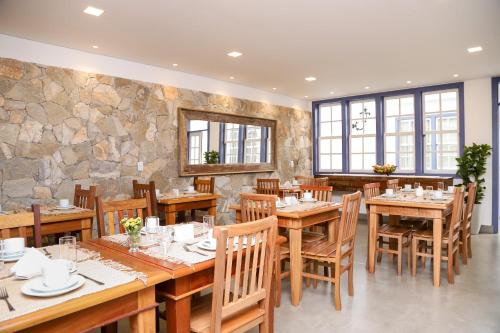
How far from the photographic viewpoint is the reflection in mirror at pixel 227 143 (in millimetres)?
5562

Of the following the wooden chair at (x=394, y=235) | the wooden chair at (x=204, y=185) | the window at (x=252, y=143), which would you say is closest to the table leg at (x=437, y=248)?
the wooden chair at (x=394, y=235)

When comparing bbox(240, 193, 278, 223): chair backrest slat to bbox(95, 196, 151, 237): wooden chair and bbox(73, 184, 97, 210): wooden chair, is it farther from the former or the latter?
bbox(73, 184, 97, 210): wooden chair

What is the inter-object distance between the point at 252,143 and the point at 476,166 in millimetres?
3848

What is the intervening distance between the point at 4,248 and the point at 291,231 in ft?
Result: 6.60

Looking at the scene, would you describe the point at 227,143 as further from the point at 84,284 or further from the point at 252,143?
the point at 84,284

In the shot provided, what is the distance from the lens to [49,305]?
1173 mm

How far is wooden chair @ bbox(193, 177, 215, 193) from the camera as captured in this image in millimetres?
5105

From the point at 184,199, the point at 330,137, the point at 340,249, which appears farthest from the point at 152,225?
the point at 330,137

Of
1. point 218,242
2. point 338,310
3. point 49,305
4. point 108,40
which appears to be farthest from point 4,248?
point 108,40

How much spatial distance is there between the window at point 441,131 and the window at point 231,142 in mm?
3677

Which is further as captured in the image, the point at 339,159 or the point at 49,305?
the point at 339,159

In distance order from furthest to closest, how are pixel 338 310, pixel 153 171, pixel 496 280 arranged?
pixel 153 171 → pixel 496 280 → pixel 338 310

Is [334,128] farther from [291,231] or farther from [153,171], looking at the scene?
[291,231]

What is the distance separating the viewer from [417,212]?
11.8 ft
